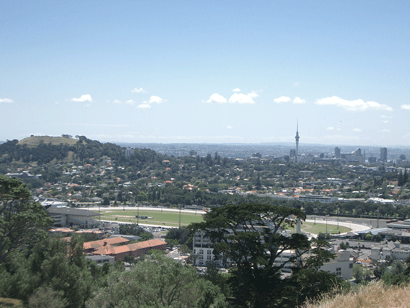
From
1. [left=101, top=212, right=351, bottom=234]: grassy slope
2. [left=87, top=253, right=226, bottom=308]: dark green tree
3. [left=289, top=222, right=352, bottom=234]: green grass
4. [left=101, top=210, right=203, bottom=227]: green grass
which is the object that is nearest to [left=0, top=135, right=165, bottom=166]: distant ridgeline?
[left=101, top=212, right=351, bottom=234]: grassy slope

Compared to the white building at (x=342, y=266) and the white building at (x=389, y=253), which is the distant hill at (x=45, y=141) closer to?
the white building at (x=389, y=253)

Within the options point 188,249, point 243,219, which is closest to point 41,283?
point 243,219

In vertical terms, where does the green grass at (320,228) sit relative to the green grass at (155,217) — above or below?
above

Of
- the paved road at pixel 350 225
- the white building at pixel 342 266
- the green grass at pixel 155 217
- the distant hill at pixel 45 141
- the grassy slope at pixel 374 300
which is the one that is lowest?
the green grass at pixel 155 217

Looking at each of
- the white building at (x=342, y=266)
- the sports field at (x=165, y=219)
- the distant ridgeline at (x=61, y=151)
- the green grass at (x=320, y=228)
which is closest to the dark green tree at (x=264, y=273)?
the white building at (x=342, y=266)

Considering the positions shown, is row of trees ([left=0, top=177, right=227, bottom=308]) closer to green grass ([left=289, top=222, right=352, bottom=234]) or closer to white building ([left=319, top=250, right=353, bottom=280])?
white building ([left=319, top=250, right=353, bottom=280])

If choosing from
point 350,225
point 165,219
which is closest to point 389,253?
point 350,225

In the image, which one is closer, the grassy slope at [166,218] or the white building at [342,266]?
the white building at [342,266]
